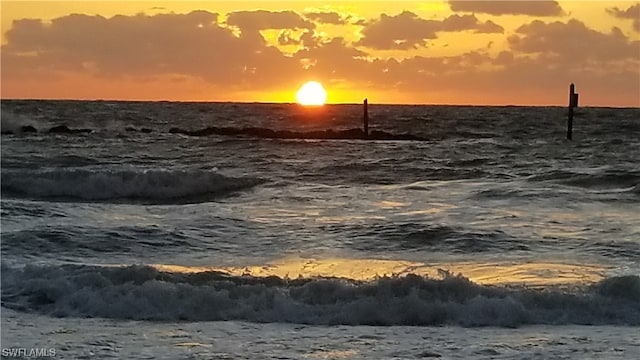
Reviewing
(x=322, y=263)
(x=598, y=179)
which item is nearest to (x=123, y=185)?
(x=322, y=263)

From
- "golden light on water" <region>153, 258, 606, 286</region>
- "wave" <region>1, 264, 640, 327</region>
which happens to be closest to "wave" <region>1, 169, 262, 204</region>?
"golden light on water" <region>153, 258, 606, 286</region>

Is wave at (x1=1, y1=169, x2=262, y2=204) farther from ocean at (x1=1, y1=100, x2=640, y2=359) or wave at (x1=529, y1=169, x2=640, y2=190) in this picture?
wave at (x1=529, y1=169, x2=640, y2=190)

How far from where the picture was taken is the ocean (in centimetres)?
807

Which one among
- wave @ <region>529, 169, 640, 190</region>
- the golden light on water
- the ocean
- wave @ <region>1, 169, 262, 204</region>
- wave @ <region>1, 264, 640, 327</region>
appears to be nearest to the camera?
the ocean

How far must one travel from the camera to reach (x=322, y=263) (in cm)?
1199

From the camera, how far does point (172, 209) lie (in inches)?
716

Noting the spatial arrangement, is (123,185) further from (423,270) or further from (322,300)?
(322,300)

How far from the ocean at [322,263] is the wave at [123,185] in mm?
79

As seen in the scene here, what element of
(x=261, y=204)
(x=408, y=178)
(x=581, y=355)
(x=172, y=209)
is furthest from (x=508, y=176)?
(x=581, y=355)

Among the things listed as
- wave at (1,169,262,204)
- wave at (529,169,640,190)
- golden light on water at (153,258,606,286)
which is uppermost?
wave at (529,169,640,190)

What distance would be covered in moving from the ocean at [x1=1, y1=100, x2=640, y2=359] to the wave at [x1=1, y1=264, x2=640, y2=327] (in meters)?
0.02

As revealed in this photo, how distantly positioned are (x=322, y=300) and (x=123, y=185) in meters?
13.8

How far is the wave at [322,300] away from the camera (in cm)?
900

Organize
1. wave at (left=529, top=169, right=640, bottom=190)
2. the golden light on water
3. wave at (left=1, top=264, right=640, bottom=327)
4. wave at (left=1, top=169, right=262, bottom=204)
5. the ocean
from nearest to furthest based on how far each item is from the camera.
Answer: the ocean < wave at (left=1, top=264, right=640, bottom=327) < the golden light on water < wave at (left=1, top=169, right=262, bottom=204) < wave at (left=529, top=169, right=640, bottom=190)
